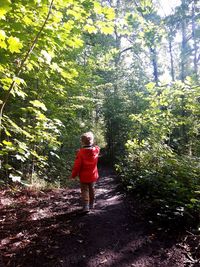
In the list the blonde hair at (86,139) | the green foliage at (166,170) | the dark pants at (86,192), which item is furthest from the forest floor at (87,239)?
the blonde hair at (86,139)

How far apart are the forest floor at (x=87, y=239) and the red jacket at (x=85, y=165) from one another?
74 centimetres

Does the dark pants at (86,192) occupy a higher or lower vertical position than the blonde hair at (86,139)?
lower

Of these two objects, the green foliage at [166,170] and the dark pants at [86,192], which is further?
the dark pants at [86,192]

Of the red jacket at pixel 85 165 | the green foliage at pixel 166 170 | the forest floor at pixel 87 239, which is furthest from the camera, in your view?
the red jacket at pixel 85 165

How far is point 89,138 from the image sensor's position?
6004 millimetres

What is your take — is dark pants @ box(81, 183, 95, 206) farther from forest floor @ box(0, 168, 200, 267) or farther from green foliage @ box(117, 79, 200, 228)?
green foliage @ box(117, 79, 200, 228)

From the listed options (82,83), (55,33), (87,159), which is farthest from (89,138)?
(82,83)

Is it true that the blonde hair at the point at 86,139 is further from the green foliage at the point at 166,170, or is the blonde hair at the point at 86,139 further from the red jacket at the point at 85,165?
the green foliage at the point at 166,170

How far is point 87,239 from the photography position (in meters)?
4.68

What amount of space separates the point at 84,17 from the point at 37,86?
3185mm

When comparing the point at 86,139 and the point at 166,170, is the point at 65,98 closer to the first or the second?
the point at 86,139

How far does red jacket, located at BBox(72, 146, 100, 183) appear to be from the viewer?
5945mm

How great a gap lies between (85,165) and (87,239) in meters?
1.68

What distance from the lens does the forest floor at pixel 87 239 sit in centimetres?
402
